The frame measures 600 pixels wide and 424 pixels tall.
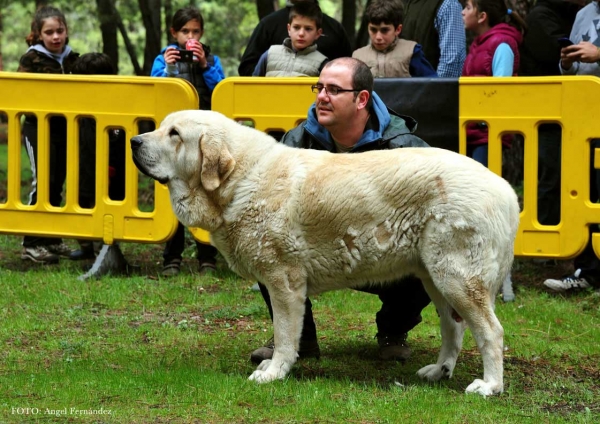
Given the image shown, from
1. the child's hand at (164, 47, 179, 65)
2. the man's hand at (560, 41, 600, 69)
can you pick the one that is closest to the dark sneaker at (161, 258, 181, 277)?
the child's hand at (164, 47, 179, 65)

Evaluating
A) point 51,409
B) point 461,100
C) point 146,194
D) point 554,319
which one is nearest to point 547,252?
point 554,319

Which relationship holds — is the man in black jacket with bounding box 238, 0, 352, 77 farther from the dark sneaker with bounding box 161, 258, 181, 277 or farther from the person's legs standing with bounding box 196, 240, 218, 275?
the dark sneaker with bounding box 161, 258, 181, 277

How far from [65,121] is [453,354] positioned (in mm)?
5108

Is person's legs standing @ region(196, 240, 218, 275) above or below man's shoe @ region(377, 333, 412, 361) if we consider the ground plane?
above

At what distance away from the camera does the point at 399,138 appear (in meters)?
5.61

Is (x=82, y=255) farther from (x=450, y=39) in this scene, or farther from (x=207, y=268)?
(x=450, y=39)

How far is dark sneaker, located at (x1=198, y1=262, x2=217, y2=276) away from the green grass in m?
0.17

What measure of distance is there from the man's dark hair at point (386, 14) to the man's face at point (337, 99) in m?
2.69

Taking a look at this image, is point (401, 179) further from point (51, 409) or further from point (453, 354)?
point (51, 409)

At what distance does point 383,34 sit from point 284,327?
12.3ft

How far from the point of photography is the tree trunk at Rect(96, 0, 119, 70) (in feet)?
43.6

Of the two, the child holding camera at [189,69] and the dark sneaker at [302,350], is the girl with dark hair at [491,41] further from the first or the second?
the dark sneaker at [302,350]

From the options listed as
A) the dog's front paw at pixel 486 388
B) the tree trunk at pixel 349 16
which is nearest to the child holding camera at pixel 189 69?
the dog's front paw at pixel 486 388

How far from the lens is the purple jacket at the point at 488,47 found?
27.1 feet
